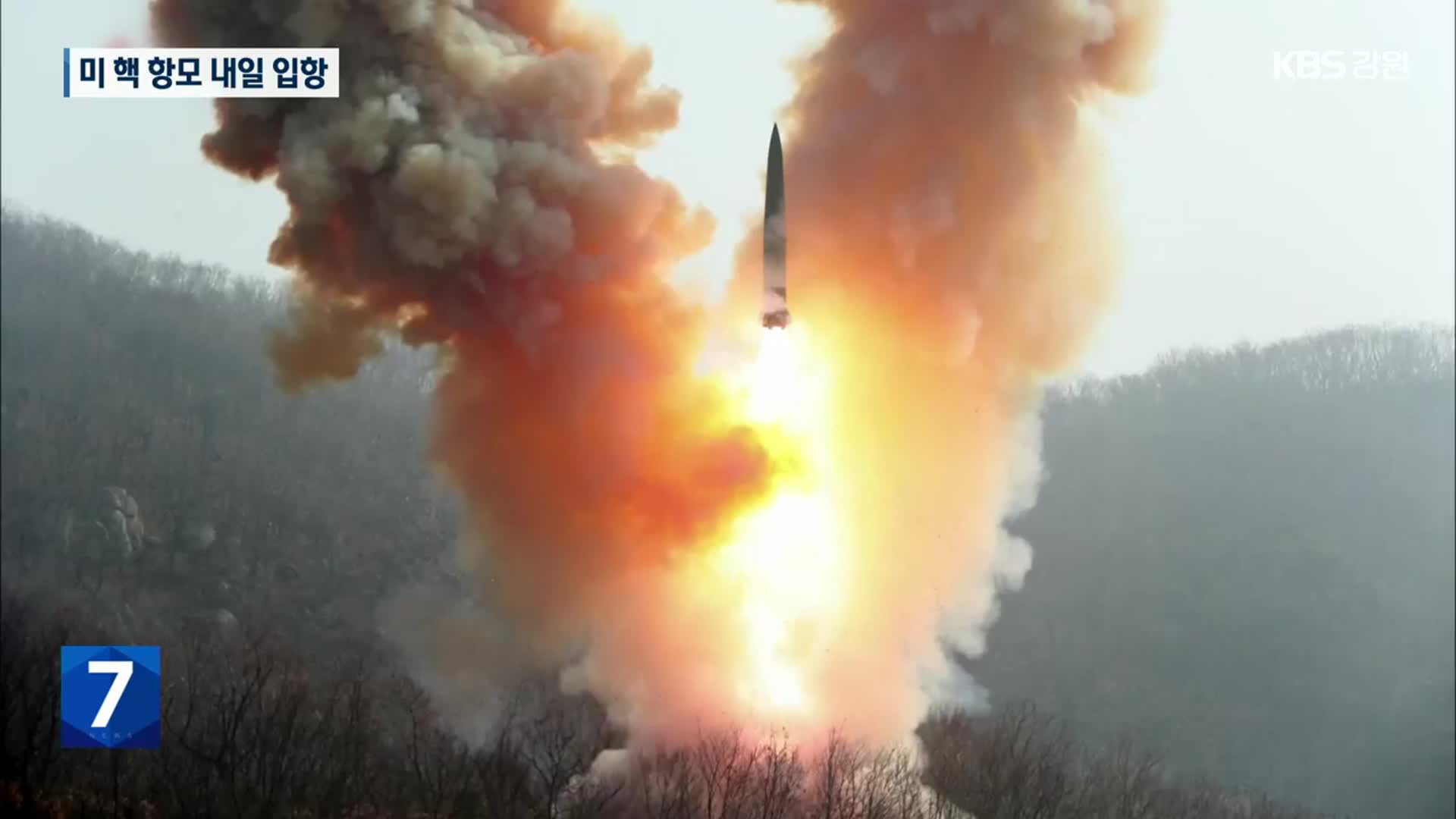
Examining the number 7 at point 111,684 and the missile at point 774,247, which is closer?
the number 7 at point 111,684

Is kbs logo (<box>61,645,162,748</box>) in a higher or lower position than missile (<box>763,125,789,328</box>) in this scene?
lower

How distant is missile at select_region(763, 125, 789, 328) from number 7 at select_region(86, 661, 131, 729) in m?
11.9

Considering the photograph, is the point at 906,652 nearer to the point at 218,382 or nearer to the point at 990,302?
the point at 990,302

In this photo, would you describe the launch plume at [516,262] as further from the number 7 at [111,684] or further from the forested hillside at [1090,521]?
the forested hillside at [1090,521]

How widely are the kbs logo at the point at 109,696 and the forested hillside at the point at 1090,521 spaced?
1123 inches

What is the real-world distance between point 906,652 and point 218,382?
190 feet

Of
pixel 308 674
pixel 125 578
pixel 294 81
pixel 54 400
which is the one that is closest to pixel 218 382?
pixel 54 400

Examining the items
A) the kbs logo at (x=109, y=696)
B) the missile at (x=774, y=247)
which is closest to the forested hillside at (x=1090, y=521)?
the kbs logo at (x=109, y=696)

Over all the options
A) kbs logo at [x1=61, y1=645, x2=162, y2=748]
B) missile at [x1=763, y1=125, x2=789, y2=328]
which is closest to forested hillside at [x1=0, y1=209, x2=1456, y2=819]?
kbs logo at [x1=61, y1=645, x2=162, y2=748]

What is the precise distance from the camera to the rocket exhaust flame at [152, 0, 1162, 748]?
23.5 metres

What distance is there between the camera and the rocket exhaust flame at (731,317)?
23.5 metres

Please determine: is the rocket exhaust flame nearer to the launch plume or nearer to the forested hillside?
the launch plume

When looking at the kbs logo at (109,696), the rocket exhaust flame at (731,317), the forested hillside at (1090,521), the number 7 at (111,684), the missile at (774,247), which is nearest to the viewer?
the kbs logo at (109,696)

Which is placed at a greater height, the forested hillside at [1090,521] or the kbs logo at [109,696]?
the forested hillside at [1090,521]
